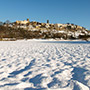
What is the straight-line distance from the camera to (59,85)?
2533 millimetres

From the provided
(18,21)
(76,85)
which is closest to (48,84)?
(76,85)

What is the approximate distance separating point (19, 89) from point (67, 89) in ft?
3.42

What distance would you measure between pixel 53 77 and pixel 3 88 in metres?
1.31

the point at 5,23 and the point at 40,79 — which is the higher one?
the point at 5,23

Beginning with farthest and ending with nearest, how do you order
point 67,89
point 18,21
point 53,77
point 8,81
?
point 18,21 < point 53,77 < point 8,81 < point 67,89

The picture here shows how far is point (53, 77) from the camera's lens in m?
3.03

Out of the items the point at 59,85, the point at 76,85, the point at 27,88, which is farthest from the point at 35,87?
the point at 76,85

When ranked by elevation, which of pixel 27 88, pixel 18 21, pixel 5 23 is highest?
pixel 18 21

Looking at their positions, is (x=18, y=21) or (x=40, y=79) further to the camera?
(x=18, y=21)

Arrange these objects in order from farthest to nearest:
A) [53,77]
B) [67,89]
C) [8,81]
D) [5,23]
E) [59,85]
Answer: [5,23], [53,77], [8,81], [59,85], [67,89]

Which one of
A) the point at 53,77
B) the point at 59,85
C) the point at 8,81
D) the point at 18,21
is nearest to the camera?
the point at 59,85

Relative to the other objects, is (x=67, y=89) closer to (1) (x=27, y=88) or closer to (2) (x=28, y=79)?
(1) (x=27, y=88)

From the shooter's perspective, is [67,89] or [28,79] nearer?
[67,89]

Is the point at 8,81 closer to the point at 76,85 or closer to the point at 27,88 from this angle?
the point at 27,88
